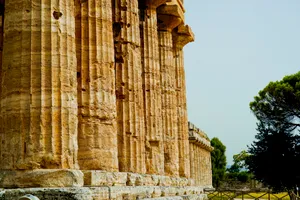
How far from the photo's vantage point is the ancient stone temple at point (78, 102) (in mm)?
10820

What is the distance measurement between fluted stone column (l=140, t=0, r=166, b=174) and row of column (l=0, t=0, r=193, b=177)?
34mm

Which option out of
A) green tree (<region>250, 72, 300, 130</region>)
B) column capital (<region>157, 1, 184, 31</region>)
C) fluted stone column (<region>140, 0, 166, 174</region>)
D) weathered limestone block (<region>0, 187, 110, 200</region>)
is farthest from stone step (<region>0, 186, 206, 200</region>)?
green tree (<region>250, 72, 300, 130</region>)

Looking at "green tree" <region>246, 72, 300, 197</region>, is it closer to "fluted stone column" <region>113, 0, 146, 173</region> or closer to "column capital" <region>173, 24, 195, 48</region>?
"column capital" <region>173, 24, 195, 48</region>

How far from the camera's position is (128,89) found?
16.7 m

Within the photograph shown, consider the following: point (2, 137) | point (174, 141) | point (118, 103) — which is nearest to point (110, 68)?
point (118, 103)


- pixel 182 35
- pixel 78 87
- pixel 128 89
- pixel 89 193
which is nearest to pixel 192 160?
pixel 182 35

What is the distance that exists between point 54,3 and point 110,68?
298 centimetres

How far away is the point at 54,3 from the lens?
1149 cm

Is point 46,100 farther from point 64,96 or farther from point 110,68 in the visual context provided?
point 110,68

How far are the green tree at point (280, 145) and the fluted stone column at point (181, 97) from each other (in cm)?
1586

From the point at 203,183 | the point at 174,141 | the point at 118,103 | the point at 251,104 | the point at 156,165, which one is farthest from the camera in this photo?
the point at 251,104

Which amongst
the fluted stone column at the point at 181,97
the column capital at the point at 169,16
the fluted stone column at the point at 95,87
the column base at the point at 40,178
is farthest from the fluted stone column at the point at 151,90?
the column base at the point at 40,178

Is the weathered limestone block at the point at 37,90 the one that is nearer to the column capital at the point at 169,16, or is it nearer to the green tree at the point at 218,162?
the column capital at the point at 169,16

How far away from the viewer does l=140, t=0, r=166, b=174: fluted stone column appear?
1959 centimetres
